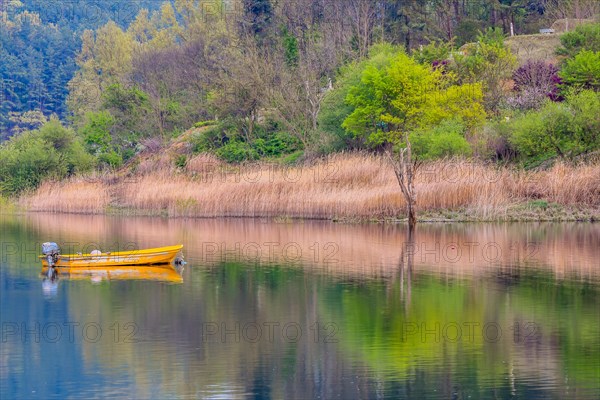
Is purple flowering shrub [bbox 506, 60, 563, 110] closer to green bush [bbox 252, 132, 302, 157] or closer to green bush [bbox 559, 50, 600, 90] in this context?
green bush [bbox 559, 50, 600, 90]

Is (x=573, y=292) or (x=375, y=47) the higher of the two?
(x=375, y=47)

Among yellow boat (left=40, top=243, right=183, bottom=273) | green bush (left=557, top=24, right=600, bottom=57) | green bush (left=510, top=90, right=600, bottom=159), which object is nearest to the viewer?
yellow boat (left=40, top=243, right=183, bottom=273)

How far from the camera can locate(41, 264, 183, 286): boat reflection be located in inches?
1150

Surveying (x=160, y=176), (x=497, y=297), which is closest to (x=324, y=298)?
(x=497, y=297)

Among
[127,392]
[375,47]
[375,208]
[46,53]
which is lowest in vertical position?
[127,392]

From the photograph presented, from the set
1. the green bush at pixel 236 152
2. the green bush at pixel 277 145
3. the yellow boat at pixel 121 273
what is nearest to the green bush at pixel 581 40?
the green bush at pixel 277 145

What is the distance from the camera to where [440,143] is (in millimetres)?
46000

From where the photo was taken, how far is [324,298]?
2506 centimetres

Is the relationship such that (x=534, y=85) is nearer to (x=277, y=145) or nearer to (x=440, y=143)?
(x=440, y=143)

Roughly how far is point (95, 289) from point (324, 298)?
6.48m

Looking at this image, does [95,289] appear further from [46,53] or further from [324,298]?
[46,53]

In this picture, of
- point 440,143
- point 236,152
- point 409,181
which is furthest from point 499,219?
point 236,152

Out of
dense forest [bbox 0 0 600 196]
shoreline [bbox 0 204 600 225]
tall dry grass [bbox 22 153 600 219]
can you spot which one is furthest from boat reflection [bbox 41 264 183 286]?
dense forest [bbox 0 0 600 196]

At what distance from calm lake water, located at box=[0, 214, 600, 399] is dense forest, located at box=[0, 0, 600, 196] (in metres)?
12.0
